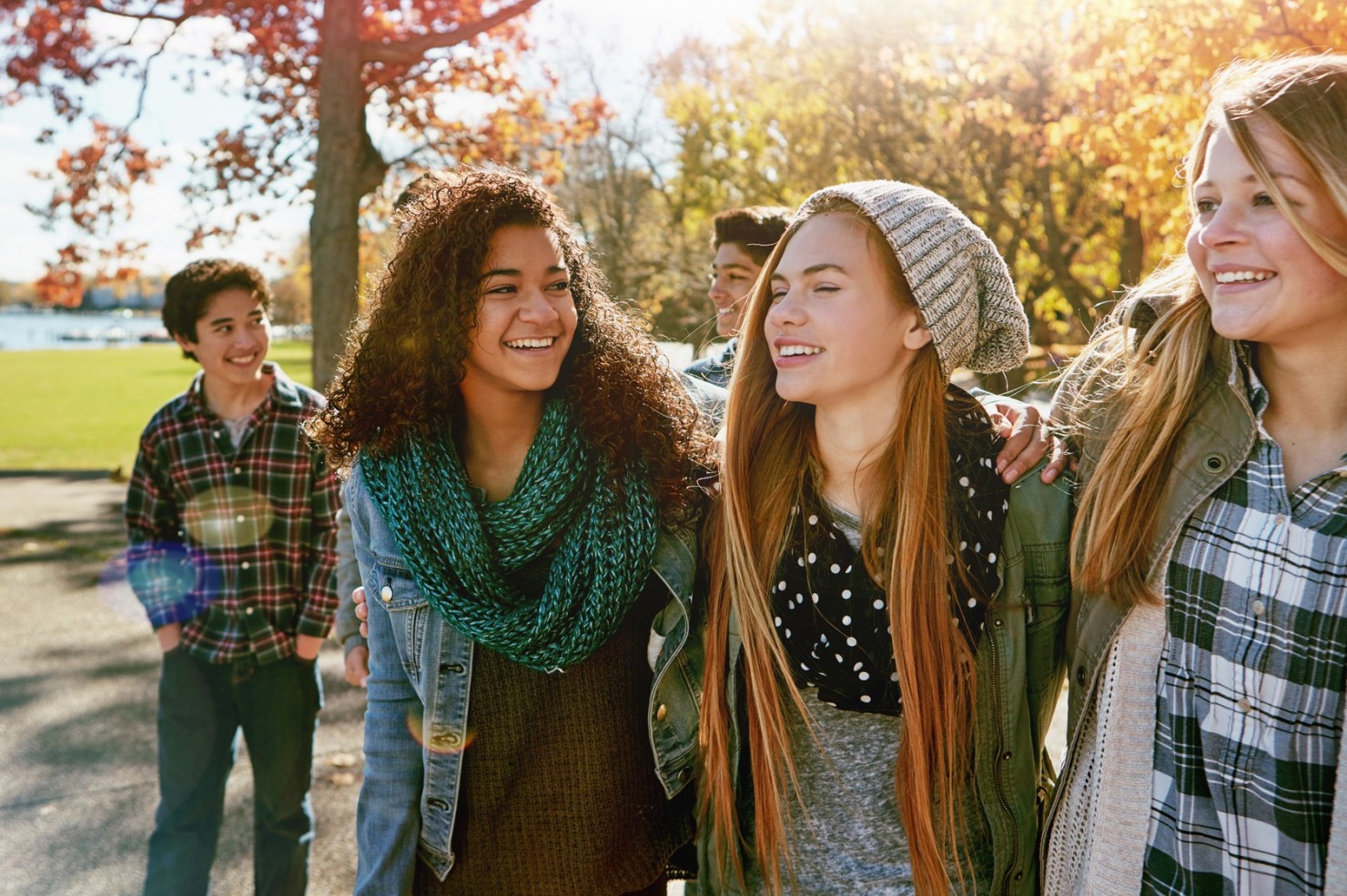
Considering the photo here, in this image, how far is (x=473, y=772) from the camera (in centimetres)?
241

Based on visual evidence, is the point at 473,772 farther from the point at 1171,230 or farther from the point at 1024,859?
the point at 1171,230

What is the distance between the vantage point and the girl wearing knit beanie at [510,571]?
2.40m

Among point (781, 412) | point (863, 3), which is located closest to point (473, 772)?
point (781, 412)

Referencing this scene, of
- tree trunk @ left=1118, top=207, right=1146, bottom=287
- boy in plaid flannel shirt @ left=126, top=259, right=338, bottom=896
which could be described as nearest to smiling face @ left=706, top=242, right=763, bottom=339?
boy in plaid flannel shirt @ left=126, top=259, right=338, bottom=896

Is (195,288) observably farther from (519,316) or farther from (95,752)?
(95,752)

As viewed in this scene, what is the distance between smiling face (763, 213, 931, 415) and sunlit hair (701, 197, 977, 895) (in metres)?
0.03

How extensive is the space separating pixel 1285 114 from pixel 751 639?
1.52 m

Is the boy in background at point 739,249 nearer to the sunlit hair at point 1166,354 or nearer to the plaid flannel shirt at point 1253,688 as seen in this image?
the sunlit hair at point 1166,354

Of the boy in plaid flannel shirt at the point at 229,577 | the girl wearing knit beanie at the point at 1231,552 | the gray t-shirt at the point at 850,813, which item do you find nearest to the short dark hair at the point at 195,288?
the boy in plaid flannel shirt at the point at 229,577

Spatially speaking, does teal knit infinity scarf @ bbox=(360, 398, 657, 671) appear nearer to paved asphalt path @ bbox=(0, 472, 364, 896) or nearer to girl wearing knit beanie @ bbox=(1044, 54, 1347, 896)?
girl wearing knit beanie @ bbox=(1044, 54, 1347, 896)

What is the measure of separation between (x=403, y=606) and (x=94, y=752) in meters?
3.23

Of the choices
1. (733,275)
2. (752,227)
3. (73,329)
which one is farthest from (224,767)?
(73,329)

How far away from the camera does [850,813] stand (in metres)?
2.29

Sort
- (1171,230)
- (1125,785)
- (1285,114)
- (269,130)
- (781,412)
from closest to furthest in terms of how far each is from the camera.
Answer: (1285,114)
(1125,785)
(781,412)
(1171,230)
(269,130)
